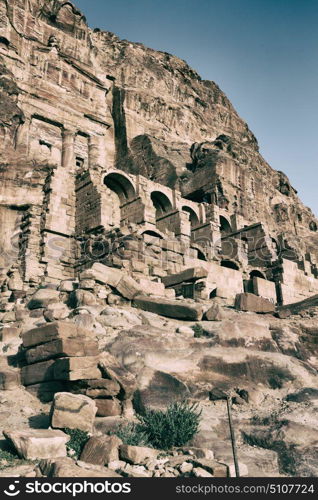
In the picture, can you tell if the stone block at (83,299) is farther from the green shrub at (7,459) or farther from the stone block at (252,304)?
the green shrub at (7,459)

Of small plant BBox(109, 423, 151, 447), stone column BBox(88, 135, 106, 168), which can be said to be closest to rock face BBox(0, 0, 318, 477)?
stone column BBox(88, 135, 106, 168)

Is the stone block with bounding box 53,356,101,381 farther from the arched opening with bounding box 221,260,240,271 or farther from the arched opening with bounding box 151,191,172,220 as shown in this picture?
the arched opening with bounding box 151,191,172,220

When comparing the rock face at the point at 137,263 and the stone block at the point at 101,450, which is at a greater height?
the rock face at the point at 137,263

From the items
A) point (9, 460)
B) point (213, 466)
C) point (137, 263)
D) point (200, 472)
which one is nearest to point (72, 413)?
point (9, 460)

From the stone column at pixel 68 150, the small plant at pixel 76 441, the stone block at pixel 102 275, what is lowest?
the small plant at pixel 76 441

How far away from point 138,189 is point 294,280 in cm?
1178

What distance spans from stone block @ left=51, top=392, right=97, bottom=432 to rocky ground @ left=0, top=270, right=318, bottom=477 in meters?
0.30

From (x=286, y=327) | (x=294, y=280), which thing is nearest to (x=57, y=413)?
(x=286, y=327)

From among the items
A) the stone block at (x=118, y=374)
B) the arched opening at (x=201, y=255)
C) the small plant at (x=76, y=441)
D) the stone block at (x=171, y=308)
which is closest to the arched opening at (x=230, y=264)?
the arched opening at (x=201, y=255)

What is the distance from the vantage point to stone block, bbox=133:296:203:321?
12742mm

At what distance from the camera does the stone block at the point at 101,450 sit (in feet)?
20.3

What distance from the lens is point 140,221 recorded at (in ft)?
89.9

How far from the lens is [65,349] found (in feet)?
28.8

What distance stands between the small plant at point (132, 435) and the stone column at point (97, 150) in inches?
1225
